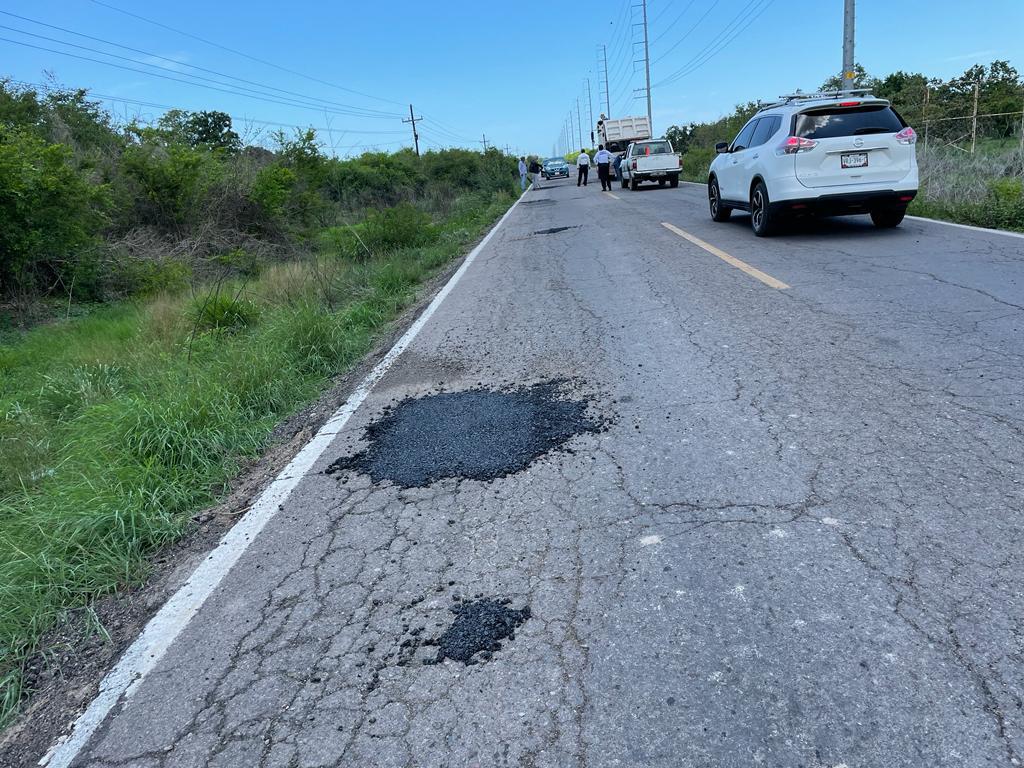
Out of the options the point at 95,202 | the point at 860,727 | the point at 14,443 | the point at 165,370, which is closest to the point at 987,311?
the point at 860,727

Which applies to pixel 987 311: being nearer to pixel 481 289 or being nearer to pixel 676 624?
pixel 676 624

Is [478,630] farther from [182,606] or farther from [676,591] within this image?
[182,606]

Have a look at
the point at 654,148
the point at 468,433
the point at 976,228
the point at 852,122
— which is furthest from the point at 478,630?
the point at 654,148

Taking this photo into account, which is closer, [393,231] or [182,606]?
[182,606]

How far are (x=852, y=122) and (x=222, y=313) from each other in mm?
8674

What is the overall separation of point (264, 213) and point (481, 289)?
41.6 feet

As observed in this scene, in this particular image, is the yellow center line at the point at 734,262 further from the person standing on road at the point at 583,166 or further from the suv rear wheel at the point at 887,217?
the person standing on road at the point at 583,166

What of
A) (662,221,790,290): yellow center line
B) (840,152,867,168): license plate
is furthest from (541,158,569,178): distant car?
(840,152,867,168): license plate

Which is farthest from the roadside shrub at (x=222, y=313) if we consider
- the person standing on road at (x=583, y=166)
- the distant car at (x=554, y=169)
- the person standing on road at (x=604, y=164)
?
the distant car at (x=554, y=169)

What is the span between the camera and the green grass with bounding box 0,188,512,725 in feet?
11.2

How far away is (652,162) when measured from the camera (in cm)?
2703

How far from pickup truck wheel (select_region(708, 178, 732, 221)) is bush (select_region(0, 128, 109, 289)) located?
1136cm

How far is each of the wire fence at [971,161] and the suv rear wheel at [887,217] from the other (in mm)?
1862

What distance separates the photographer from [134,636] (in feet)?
A: 9.80
